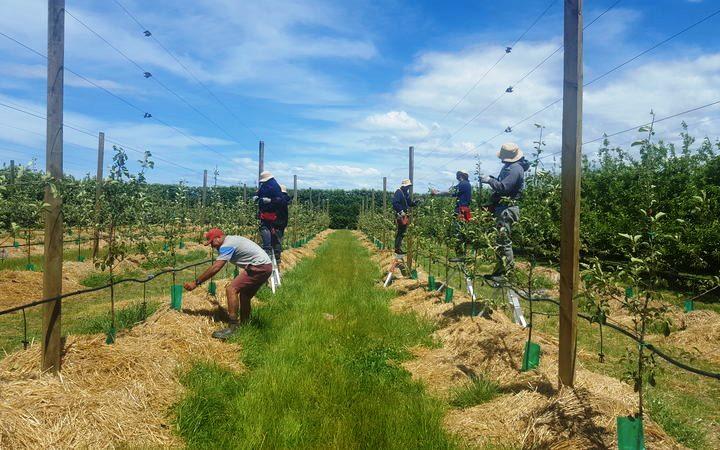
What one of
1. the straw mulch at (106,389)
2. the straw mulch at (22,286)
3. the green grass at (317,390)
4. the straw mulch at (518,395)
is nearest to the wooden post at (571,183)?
the straw mulch at (518,395)

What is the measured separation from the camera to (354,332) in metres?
7.35

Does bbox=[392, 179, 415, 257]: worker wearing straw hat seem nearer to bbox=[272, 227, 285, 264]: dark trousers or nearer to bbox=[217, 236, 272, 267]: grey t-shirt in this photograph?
bbox=[272, 227, 285, 264]: dark trousers

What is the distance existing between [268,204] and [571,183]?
7.29m

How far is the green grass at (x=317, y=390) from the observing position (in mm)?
4133

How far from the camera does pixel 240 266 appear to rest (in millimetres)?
7133

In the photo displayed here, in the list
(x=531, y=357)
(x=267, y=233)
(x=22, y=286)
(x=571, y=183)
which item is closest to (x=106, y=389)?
(x=531, y=357)

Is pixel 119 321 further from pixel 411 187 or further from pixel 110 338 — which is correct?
pixel 411 187

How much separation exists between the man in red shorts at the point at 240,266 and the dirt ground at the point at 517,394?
2.42 metres

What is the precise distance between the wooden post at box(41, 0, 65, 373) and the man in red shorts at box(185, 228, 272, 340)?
2334mm

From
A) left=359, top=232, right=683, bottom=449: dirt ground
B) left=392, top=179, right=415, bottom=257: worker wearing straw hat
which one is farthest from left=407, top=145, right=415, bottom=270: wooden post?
left=359, top=232, right=683, bottom=449: dirt ground

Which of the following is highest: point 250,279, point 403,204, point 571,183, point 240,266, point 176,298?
point 403,204

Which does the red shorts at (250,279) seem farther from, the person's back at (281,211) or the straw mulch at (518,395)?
the person's back at (281,211)

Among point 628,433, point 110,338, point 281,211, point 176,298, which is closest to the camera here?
point 628,433

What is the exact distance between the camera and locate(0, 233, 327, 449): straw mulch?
367 cm
